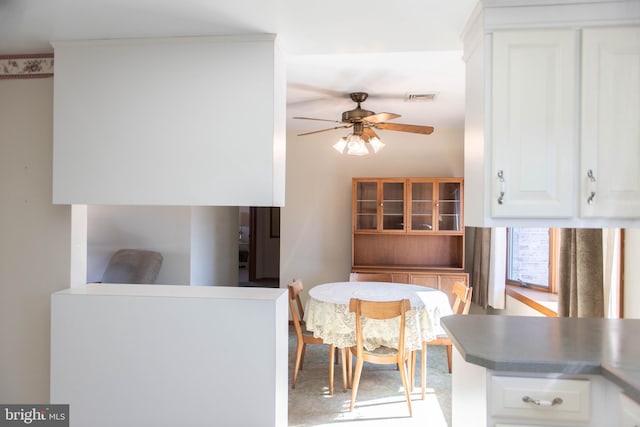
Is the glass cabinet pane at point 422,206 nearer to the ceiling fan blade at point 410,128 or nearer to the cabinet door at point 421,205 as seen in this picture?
the cabinet door at point 421,205

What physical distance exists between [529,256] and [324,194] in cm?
234

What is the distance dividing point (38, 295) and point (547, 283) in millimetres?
3905

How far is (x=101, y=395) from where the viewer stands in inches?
74.6

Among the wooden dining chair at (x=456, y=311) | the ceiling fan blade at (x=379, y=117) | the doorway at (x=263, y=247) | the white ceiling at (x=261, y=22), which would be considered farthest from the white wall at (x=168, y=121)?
the doorway at (x=263, y=247)

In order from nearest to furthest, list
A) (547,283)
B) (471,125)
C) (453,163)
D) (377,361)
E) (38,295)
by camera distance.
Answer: (471,125)
(38,295)
(377,361)
(547,283)
(453,163)

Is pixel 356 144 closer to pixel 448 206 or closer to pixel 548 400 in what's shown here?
pixel 448 206

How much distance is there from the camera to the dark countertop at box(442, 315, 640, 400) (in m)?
1.30

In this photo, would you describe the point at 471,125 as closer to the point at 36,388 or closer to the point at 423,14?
the point at 423,14

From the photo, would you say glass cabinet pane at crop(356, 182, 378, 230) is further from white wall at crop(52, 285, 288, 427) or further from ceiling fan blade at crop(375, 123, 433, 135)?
white wall at crop(52, 285, 288, 427)

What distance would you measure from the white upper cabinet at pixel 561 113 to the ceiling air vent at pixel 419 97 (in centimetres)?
183

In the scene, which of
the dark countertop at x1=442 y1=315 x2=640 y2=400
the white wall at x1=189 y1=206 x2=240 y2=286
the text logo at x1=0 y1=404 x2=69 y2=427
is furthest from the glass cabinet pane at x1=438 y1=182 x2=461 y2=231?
the text logo at x1=0 y1=404 x2=69 y2=427

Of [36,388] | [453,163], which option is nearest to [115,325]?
[36,388]

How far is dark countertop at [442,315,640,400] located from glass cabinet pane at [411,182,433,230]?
2.49m

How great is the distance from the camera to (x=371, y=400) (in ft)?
9.36
